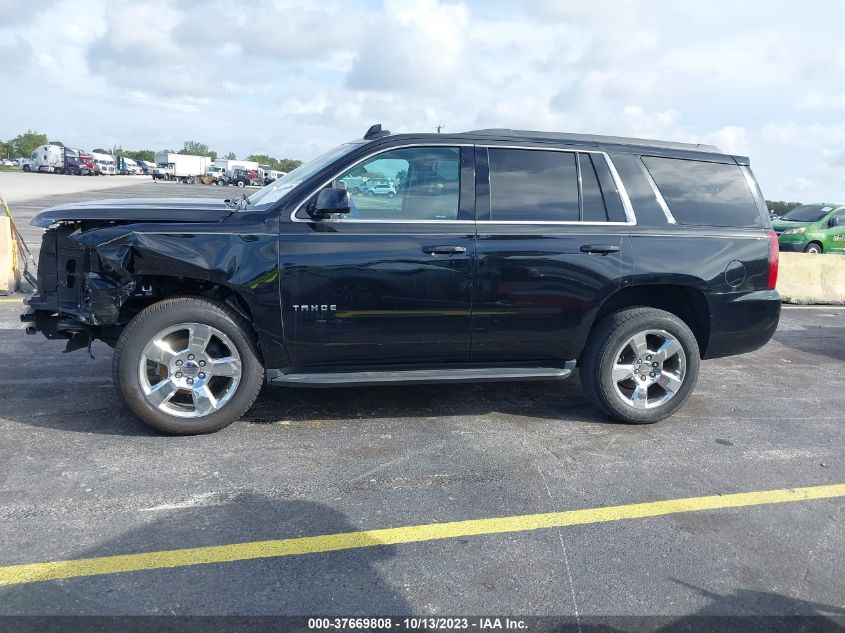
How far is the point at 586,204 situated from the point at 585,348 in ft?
3.37

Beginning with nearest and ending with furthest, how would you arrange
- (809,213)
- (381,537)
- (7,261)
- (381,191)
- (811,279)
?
(381,537)
(381,191)
(7,261)
(811,279)
(809,213)

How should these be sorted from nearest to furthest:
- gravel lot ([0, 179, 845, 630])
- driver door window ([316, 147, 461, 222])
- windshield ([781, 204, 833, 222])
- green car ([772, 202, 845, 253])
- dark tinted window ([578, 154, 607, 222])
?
gravel lot ([0, 179, 845, 630]), driver door window ([316, 147, 461, 222]), dark tinted window ([578, 154, 607, 222]), green car ([772, 202, 845, 253]), windshield ([781, 204, 833, 222])

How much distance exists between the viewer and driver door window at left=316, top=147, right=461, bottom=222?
4395 mm

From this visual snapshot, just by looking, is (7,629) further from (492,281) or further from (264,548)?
(492,281)

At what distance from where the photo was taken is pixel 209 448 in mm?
4105

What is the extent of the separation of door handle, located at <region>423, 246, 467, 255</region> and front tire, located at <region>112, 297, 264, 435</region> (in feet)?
4.14

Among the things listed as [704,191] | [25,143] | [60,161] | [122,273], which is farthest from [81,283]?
[25,143]

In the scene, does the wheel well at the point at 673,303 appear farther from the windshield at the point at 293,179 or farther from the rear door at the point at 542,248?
the windshield at the point at 293,179

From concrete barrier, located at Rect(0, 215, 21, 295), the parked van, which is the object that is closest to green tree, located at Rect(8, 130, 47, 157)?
the parked van

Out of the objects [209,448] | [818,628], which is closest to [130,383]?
[209,448]

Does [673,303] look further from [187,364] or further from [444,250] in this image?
[187,364]

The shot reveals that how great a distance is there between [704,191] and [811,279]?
733 cm

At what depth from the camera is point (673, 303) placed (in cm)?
509

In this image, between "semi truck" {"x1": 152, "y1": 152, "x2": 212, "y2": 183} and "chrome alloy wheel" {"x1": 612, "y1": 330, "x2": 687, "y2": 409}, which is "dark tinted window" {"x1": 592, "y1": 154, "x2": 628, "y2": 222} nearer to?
"chrome alloy wheel" {"x1": 612, "y1": 330, "x2": 687, "y2": 409}
